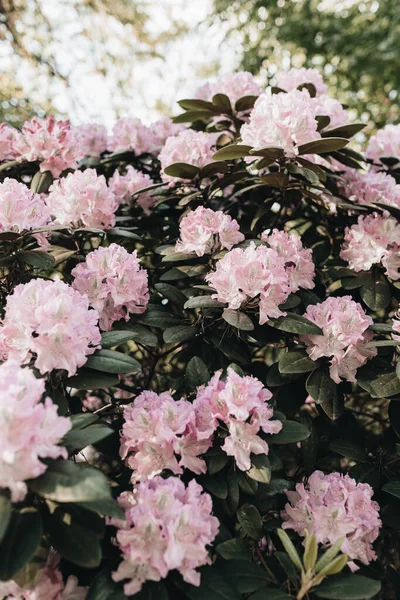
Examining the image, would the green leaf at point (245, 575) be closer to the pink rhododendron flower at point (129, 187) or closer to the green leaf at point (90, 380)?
the green leaf at point (90, 380)

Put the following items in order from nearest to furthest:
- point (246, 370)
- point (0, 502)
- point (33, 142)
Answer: point (0, 502), point (246, 370), point (33, 142)

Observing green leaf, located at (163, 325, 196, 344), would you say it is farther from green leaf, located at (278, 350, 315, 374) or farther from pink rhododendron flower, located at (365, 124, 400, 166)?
pink rhododendron flower, located at (365, 124, 400, 166)

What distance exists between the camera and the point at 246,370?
5.38 ft

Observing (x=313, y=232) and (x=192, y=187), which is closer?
(x=192, y=187)

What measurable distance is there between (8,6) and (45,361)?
5.46m

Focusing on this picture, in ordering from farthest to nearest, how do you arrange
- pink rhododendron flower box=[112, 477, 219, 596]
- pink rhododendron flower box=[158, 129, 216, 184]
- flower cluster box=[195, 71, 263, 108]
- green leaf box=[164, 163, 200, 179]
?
flower cluster box=[195, 71, 263, 108] < pink rhododendron flower box=[158, 129, 216, 184] < green leaf box=[164, 163, 200, 179] < pink rhododendron flower box=[112, 477, 219, 596]

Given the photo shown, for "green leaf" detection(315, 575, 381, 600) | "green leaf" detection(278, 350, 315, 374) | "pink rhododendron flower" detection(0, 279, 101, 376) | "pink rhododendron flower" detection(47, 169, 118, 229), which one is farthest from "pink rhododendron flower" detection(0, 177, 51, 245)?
"green leaf" detection(315, 575, 381, 600)

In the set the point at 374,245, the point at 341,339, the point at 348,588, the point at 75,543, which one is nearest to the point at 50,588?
the point at 75,543

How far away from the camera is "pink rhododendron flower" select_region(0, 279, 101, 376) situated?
1128 millimetres

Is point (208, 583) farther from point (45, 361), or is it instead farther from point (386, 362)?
point (386, 362)

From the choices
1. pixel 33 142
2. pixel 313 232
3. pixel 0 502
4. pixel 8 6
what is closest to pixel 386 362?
pixel 313 232

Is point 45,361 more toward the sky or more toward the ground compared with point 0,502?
more toward the sky

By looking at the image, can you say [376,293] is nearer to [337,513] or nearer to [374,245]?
[374,245]

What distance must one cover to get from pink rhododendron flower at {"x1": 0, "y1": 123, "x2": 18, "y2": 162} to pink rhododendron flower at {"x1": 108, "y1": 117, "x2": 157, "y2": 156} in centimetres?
40
